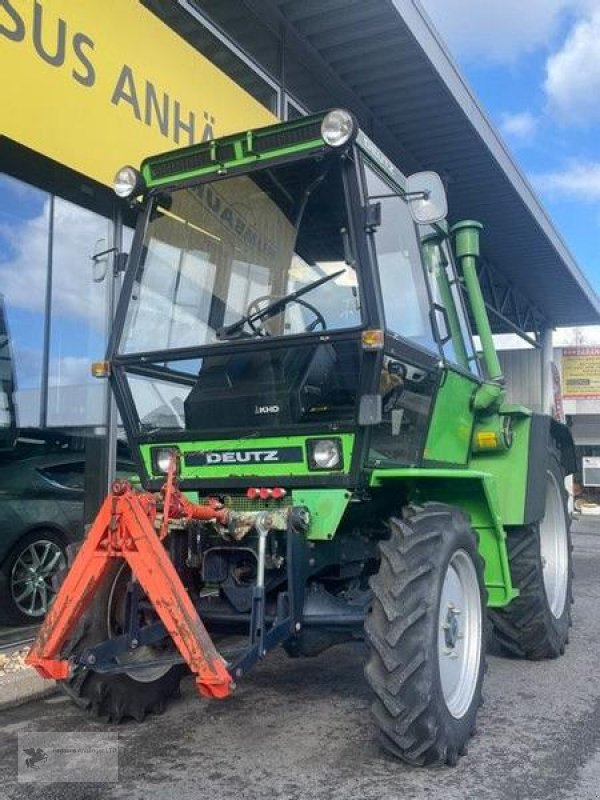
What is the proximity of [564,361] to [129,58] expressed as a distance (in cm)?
1975

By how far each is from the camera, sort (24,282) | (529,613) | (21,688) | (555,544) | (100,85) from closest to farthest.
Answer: (21,688)
(529,613)
(100,85)
(555,544)
(24,282)

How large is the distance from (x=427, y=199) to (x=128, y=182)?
5.13ft

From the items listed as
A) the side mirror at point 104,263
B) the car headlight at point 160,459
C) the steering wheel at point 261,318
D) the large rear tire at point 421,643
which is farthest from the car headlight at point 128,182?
the large rear tire at point 421,643

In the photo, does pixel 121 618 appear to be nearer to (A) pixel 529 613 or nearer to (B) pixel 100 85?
(A) pixel 529 613

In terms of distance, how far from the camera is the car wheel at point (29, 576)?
5949mm

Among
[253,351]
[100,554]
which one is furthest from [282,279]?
[100,554]

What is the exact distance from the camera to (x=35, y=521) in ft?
20.3

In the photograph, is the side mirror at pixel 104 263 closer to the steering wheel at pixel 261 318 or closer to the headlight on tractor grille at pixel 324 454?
the steering wheel at pixel 261 318

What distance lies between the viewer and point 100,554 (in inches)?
127

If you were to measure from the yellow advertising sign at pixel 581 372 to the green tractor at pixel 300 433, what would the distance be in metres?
19.7

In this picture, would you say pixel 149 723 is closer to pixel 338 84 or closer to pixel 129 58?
pixel 129 58

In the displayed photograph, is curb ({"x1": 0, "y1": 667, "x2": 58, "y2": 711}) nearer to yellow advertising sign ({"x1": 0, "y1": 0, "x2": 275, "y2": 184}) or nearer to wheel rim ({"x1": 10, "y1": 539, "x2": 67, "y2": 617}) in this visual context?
wheel rim ({"x1": 10, "y1": 539, "x2": 67, "y2": 617})

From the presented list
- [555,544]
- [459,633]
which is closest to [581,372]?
[555,544]

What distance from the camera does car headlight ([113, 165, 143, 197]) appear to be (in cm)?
424
